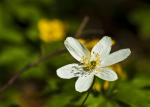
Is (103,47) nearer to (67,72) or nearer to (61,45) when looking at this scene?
(67,72)

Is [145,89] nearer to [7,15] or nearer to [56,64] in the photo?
[56,64]

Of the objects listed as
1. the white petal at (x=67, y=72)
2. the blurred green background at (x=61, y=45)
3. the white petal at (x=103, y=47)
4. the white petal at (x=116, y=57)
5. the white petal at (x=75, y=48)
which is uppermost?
the blurred green background at (x=61, y=45)

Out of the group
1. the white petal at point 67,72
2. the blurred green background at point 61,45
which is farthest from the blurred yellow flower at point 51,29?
the white petal at point 67,72

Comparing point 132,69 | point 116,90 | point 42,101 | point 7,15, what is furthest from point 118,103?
point 7,15

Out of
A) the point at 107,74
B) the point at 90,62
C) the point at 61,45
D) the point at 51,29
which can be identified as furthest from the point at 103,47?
the point at 51,29

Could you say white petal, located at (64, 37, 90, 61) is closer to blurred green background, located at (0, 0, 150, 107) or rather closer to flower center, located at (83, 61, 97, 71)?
flower center, located at (83, 61, 97, 71)

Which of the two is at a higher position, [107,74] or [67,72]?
[67,72]

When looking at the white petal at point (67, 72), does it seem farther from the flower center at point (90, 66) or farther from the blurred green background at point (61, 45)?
the blurred green background at point (61, 45)
